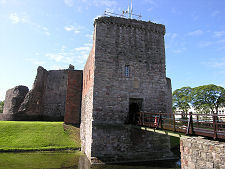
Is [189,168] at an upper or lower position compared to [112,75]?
lower

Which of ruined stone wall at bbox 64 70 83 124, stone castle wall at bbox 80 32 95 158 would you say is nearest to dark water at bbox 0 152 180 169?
stone castle wall at bbox 80 32 95 158

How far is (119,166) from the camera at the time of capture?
1079cm

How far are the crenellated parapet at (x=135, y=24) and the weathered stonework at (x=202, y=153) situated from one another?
998 cm

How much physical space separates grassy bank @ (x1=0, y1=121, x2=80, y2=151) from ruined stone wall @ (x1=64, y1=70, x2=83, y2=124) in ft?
3.91

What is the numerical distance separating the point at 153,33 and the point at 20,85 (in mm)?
23333

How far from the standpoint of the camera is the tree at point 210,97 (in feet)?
103

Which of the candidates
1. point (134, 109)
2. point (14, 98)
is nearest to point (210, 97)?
point (134, 109)

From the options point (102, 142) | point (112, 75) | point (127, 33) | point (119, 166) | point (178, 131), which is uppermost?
point (127, 33)

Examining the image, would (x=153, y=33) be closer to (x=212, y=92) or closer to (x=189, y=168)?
(x=189, y=168)

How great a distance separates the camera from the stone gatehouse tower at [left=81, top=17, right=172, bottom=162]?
12.1 meters

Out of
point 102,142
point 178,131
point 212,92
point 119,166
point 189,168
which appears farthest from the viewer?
point 212,92

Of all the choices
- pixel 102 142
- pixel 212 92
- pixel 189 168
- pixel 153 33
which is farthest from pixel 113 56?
pixel 212 92

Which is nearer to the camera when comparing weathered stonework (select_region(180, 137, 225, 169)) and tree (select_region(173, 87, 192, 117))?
weathered stonework (select_region(180, 137, 225, 169))

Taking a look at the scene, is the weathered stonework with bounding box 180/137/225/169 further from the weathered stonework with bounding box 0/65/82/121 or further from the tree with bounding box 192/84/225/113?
the tree with bounding box 192/84/225/113
